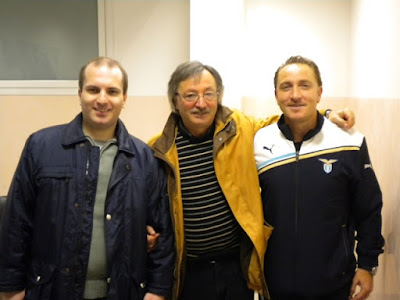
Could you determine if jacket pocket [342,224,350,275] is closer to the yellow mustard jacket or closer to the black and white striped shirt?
the yellow mustard jacket

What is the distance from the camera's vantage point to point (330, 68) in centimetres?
295

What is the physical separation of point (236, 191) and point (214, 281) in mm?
404

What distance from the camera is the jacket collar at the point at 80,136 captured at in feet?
4.93

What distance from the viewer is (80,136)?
1.51 metres

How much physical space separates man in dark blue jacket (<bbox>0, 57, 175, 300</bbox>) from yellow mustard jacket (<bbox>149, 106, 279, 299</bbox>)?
152 millimetres

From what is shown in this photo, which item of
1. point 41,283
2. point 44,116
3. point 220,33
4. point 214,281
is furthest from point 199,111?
point 44,116

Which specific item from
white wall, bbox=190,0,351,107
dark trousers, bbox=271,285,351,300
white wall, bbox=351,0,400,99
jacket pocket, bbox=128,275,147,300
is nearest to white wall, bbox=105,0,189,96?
white wall, bbox=190,0,351,107

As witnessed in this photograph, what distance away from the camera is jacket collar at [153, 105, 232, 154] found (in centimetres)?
169

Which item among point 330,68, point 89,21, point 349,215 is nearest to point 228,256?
point 349,215

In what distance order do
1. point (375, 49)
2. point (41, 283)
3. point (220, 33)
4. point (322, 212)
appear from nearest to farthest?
1. point (41, 283)
2. point (322, 212)
3. point (375, 49)
4. point (220, 33)

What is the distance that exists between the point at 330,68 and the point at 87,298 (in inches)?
91.2

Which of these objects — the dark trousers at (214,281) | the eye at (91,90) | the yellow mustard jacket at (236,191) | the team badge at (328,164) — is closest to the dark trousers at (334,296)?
A: the yellow mustard jacket at (236,191)

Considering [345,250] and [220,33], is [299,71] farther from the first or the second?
[220,33]

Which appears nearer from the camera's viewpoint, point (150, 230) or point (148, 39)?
point (150, 230)
